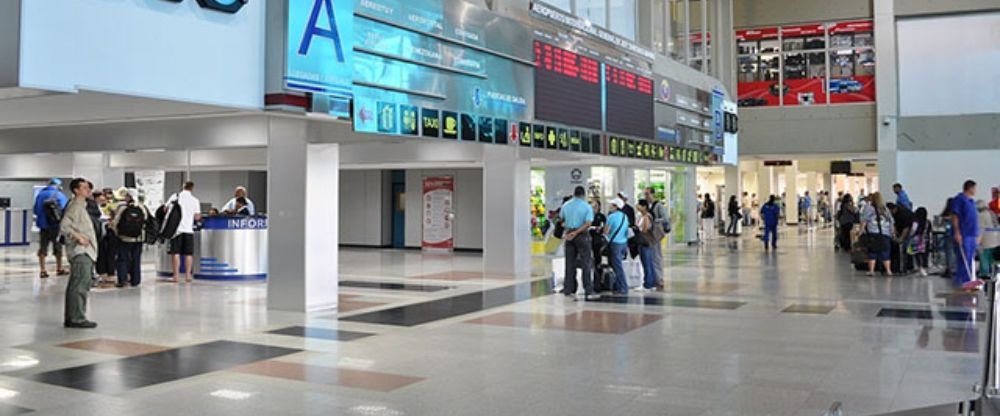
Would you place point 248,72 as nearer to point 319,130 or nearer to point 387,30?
point 387,30

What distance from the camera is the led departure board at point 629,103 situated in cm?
1331

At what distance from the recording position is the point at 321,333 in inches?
340

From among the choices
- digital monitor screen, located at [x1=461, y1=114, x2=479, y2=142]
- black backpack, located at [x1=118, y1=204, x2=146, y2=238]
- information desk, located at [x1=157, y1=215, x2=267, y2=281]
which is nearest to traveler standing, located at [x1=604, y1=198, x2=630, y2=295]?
digital monitor screen, located at [x1=461, y1=114, x2=479, y2=142]

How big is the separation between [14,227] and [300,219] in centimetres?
2058

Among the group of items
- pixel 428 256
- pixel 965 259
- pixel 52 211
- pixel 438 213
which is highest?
pixel 438 213

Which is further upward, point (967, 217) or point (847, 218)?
point (847, 218)

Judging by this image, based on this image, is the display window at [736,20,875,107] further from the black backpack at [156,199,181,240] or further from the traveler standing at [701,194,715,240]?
the black backpack at [156,199,181,240]

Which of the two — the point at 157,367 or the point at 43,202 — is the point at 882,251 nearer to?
the point at 157,367

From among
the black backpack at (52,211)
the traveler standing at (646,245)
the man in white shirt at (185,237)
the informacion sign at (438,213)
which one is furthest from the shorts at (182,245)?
the informacion sign at (438,213)

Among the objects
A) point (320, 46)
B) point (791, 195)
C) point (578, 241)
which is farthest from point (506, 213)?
point (791, 195)

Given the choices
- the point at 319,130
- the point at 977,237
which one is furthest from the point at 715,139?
the point at 319,130

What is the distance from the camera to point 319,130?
398 inches

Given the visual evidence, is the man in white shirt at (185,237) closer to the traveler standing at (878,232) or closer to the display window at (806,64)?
the traveler standing at (878,232)

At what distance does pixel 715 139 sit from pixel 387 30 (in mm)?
10775
